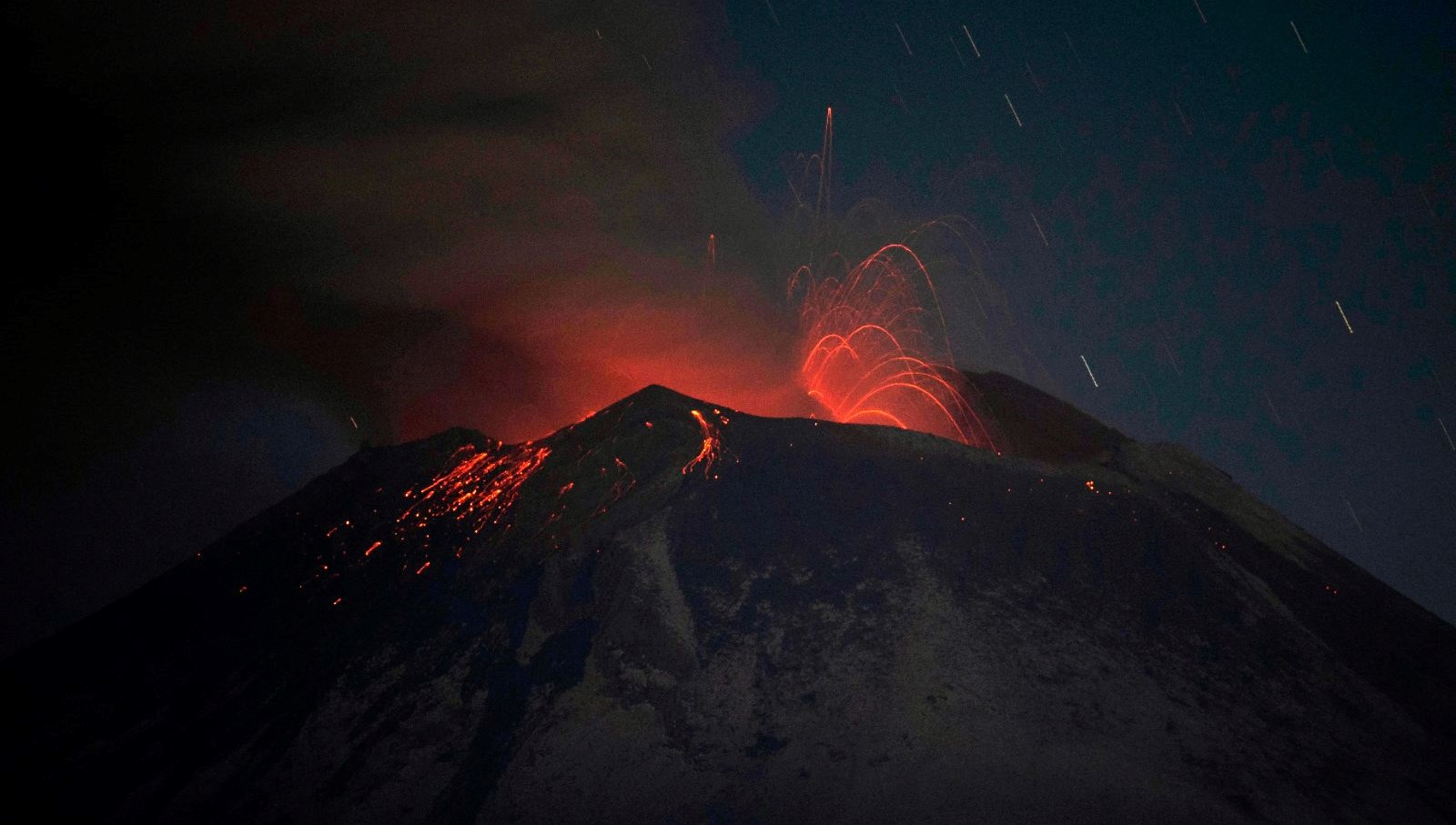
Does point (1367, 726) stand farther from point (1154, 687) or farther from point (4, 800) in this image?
point (4, 800)

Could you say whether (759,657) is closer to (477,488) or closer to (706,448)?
(706,448)

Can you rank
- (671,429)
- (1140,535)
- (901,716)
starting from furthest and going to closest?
(671,429) → (1140,535) → (901,716)

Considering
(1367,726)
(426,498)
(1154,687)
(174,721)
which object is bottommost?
(1367,726)

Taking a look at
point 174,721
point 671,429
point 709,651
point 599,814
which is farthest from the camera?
point 671,429

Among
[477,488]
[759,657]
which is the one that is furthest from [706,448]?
[759,657]

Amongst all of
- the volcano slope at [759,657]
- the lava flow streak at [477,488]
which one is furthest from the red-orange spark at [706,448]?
the lava flow streak at [477,488]

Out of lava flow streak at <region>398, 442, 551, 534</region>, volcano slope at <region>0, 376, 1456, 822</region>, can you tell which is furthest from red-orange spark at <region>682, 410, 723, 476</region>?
lava flow streak at <region>398, 442, 551, 534</region>

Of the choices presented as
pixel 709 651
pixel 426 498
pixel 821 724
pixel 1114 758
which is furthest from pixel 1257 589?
pixel 426 498

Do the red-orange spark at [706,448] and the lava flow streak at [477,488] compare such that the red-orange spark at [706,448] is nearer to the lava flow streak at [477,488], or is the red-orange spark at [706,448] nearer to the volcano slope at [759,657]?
the volcano slope at [759,657]
